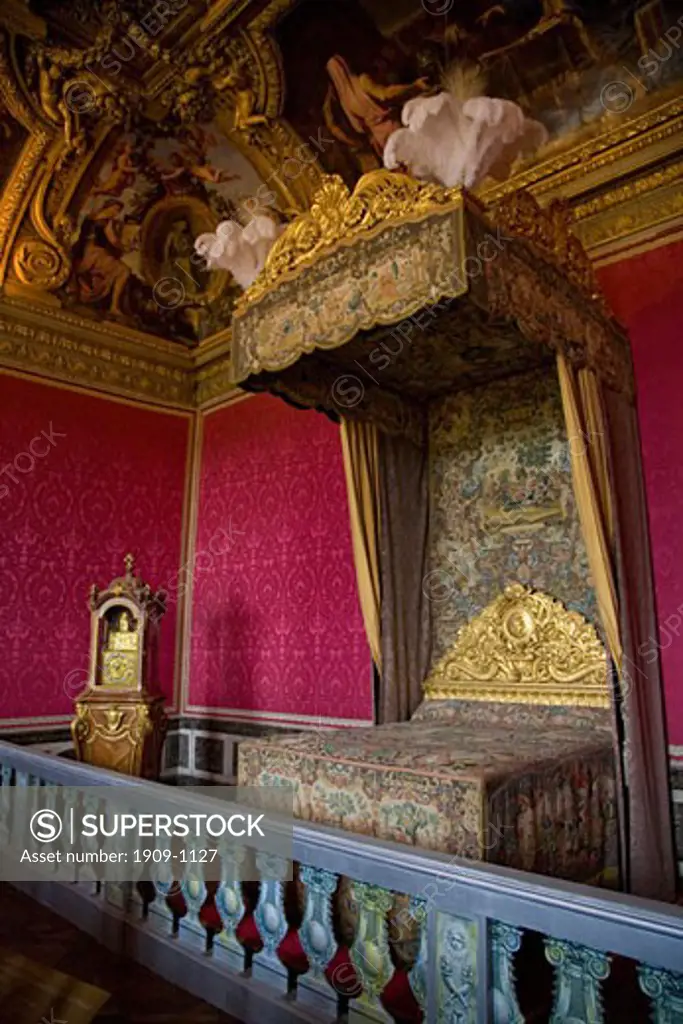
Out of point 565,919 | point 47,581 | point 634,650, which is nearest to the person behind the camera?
point 565,919

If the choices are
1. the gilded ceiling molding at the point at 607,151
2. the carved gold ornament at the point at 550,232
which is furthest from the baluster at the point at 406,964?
the gilded ceiling molding at the point at 607,151

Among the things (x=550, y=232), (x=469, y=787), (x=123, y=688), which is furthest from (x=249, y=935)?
(x=550, y=232)

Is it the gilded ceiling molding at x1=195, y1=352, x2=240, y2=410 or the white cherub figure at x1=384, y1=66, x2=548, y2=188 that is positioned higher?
the gilded ceiling molding at x1=195, y1=352, x2=240, y2=410

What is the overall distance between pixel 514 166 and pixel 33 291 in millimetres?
4011

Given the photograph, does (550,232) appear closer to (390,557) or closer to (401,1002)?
(390,557)

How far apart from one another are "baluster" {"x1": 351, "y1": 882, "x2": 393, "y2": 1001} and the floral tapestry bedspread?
0.59 meters

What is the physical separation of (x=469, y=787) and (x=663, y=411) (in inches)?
97.7

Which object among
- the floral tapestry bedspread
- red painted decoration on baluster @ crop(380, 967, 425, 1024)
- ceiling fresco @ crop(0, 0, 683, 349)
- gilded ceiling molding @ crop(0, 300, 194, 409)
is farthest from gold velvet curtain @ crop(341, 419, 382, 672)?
gilded ceiling molding @ crop(0, 300, 194, 409)

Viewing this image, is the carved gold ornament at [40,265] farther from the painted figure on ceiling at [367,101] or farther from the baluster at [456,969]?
the baluster at [456,969]

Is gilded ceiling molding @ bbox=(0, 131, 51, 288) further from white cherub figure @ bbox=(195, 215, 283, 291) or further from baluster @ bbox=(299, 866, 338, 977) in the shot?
baluster @ bbox=(299, 866, 338, 977)

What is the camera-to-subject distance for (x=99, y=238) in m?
6.41

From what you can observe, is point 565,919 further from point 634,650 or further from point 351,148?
point 351,148

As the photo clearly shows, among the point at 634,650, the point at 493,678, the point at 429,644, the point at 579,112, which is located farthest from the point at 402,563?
the point at 579,112

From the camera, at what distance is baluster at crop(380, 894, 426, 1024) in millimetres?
2059
